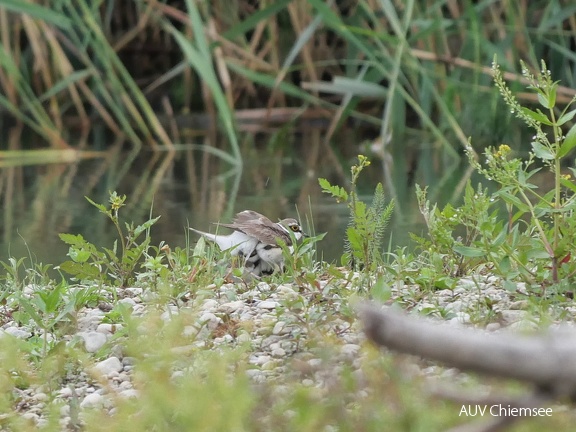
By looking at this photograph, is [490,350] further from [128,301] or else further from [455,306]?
[128,301]

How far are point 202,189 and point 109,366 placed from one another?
4.56 meters

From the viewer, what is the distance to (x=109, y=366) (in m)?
2.71

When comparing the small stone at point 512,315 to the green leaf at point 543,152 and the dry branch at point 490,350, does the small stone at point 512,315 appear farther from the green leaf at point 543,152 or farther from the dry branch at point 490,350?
the dry branch at point 490,350

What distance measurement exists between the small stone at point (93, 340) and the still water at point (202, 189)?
1.63 metres

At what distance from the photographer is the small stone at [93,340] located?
2.84 m

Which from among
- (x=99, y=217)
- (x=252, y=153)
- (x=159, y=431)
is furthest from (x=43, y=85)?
(x=159, y=431)

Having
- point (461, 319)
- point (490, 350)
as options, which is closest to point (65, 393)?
point (461, 319)

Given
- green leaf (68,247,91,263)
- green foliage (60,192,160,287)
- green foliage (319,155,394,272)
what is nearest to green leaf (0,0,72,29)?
green foliage (60,192,160,287)

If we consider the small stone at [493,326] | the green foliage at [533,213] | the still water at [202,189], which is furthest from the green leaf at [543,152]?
the still water at [202,189]

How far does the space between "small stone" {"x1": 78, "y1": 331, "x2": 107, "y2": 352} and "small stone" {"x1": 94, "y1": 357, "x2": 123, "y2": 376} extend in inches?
4.1

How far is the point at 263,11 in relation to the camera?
26.3 ft

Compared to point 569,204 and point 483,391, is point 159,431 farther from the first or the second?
point 569,204

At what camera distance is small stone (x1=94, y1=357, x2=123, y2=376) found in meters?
2.69

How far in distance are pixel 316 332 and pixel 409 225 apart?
254cm
